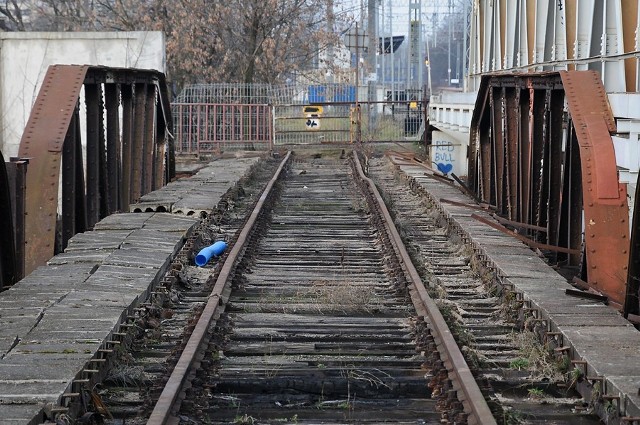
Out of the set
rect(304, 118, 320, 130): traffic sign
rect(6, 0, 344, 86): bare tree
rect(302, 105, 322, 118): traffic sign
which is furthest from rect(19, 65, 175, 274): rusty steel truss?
rect(6, 0, 344, 86): bare tree

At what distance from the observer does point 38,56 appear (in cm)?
2936

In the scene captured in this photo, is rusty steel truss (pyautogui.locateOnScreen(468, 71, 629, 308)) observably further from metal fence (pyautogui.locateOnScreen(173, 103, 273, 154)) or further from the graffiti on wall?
metal fence (pyautogui.locateOnScreen(173, 103, 273, 154))

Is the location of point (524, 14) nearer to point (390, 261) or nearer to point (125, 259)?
point (390, 261)

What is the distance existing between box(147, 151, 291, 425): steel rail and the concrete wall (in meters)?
19.5

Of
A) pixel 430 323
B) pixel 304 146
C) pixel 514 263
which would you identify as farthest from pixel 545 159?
pixel 304 146

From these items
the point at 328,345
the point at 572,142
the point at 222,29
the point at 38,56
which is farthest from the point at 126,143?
the point at 222,29

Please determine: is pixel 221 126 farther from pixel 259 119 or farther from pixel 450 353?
pixel 450 353

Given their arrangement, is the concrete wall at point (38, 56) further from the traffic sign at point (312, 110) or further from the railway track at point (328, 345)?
the railway track at point (328, 345)

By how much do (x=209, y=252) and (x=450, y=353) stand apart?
15.6 feet

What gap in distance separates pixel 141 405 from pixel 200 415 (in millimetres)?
404

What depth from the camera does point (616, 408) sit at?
217 inches

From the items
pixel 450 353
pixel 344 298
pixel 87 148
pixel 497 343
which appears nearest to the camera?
pixel 450 353

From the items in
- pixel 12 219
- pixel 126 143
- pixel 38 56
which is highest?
pixel 38 56

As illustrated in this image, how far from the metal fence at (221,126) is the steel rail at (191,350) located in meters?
24.3
